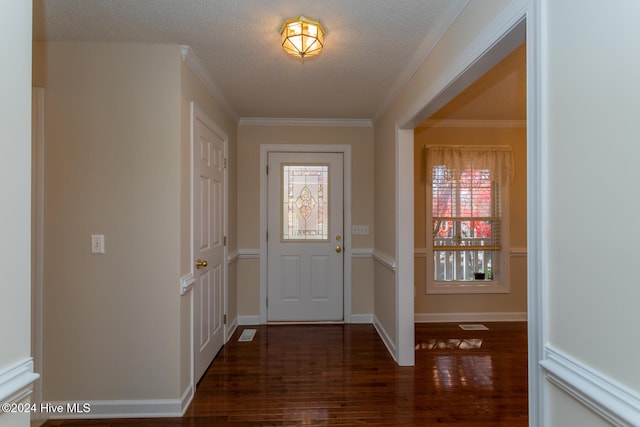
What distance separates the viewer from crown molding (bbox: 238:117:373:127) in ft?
12.6

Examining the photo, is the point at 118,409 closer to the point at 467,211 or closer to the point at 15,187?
the point at 15,187

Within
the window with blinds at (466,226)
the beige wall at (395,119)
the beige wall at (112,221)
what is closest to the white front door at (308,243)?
A: the beige wall at (395,119)

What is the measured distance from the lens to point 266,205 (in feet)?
12.7

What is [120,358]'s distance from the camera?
2.11m

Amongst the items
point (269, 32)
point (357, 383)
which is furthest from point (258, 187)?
point (357, 383)

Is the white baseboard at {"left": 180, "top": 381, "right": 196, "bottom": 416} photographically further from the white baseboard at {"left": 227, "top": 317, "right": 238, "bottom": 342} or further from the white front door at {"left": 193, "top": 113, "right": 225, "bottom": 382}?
the white baseboard at {"left": 227, "top": 317, "right": 238, "bottom": 342}

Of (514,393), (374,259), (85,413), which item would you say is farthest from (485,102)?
(85,413)

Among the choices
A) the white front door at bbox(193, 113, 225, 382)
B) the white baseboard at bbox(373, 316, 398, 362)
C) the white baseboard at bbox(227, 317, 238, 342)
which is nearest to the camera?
the white front door at bbox(193, 113, 225, 382)

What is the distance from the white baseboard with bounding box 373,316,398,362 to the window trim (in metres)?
0.74

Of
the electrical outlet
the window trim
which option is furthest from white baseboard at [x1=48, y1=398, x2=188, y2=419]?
the window trim

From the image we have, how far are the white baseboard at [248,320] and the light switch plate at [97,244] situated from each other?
2064mm

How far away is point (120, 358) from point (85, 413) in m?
0.41

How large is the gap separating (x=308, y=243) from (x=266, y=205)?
0.68 m

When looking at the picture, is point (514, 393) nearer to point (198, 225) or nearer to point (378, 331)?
point (378, 331)
